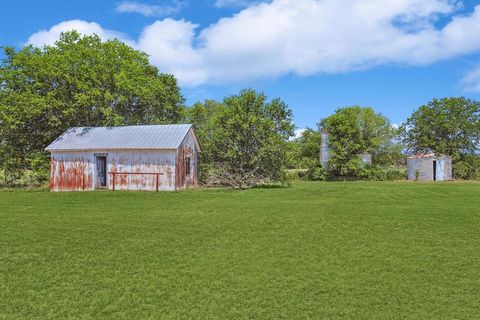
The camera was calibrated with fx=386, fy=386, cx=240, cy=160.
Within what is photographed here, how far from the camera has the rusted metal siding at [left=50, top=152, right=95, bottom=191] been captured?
80.5ft

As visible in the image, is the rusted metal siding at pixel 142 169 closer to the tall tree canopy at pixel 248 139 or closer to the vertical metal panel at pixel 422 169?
the tall tree canopy at pixel 248 139

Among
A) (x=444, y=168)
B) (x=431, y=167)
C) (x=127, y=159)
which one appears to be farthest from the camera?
(x=444, y=168)

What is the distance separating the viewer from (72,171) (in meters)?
24.8

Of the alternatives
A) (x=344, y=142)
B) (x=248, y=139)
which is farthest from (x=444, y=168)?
(x=248, y=139)

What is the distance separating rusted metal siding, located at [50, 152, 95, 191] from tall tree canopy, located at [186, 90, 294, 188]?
7726 mm

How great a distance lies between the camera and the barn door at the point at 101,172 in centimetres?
2505

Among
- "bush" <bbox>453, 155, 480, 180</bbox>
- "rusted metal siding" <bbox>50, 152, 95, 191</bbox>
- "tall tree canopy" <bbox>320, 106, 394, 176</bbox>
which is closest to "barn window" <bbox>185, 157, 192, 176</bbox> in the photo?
"rusted metal siding" <bbox>50, 152, 95, 191</bbox>

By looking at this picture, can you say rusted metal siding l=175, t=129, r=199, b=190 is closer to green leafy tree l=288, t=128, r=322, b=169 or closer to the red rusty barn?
the red rusty barn

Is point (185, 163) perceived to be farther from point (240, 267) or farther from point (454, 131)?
point (454, 131)

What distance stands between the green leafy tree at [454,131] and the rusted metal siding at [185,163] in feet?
86.7

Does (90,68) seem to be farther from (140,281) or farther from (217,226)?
(140,281)

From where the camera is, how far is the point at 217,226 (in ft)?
34.0

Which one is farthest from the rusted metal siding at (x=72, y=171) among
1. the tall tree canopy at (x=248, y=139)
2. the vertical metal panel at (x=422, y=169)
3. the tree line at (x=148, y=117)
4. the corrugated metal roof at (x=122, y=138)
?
the vertical metal panel at (x=422, y=169)

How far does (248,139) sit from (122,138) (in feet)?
27.4
